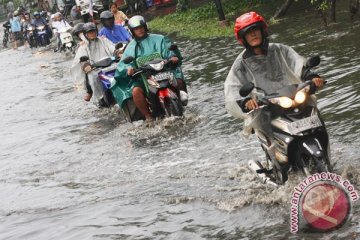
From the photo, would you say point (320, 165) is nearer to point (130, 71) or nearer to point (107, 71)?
point (130, 71)

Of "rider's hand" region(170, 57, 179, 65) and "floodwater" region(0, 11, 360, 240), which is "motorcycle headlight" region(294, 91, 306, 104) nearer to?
"floodwater" region(0, 11, 360, 240)

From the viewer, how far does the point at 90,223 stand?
7.25m

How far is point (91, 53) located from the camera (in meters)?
13.5

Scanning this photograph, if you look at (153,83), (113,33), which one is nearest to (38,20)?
(113,33)

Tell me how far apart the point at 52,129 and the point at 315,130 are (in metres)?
8.33

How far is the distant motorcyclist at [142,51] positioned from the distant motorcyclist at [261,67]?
4160 mm

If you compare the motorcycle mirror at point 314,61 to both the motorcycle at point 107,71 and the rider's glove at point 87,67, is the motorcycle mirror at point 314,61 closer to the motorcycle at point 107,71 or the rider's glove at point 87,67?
the motorcycle at point 107,71

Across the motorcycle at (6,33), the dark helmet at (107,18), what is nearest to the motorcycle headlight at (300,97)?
the dark helmet at (107,18)

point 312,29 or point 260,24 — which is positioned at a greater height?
point 260,24

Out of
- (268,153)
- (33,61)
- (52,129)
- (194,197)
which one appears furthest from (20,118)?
(33,61)

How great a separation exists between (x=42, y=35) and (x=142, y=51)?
23.1 m

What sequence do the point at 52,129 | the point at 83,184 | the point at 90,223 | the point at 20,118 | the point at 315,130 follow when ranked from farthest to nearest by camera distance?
the point at 20,118 < the point at 52,129 < the point at 83,184 < the point at 90,223 < the point at 315,130

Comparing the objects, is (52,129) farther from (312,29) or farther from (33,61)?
(33,61)

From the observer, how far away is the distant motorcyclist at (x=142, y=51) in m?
10.8
